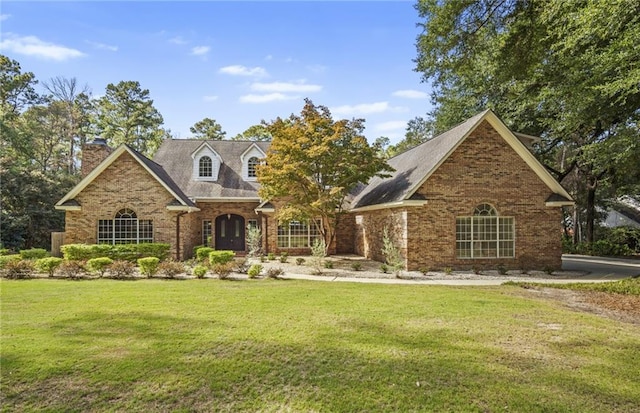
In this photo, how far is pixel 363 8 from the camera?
11289mm

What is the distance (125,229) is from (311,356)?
A: 51.6 ft

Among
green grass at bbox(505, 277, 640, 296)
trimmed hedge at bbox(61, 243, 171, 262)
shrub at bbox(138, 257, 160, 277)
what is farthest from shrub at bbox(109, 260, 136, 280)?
green grass at bbox(505, 277, 640, 296)

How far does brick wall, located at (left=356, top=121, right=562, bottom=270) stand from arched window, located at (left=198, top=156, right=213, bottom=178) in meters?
13.8

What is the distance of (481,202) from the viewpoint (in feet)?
52.3

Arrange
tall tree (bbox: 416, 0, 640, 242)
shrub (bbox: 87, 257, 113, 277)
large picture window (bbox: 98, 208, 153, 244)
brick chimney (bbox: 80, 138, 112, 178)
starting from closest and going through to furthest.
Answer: tall tree (bbox: 416, 0, 640, 242), shrub (bbox: 87, 257, 113, 277), large picture window (bbox: 98, 208, 153, 244), brick chimney (bbox: 80, 138, 112, 178)

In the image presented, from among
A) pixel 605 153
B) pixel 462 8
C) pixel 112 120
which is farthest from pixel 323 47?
pixel 112 120

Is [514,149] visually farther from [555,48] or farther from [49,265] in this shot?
[49,265]

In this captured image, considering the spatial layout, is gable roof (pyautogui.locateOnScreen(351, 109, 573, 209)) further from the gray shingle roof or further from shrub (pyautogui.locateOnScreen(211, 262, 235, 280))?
shrub (pyautogui.locateOnScreen(211, 262, 235, 280))

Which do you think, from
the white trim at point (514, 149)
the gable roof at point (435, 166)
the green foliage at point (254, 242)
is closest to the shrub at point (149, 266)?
the green foliage at point (254, 242)

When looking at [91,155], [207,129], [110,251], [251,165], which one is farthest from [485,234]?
[207,129]

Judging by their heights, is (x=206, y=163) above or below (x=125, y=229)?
above

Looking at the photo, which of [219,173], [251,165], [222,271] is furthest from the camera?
[251,165]

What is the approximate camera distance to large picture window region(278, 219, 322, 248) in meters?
22.1

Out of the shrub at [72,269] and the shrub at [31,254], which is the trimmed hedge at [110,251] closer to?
the shrub at [31,254]
